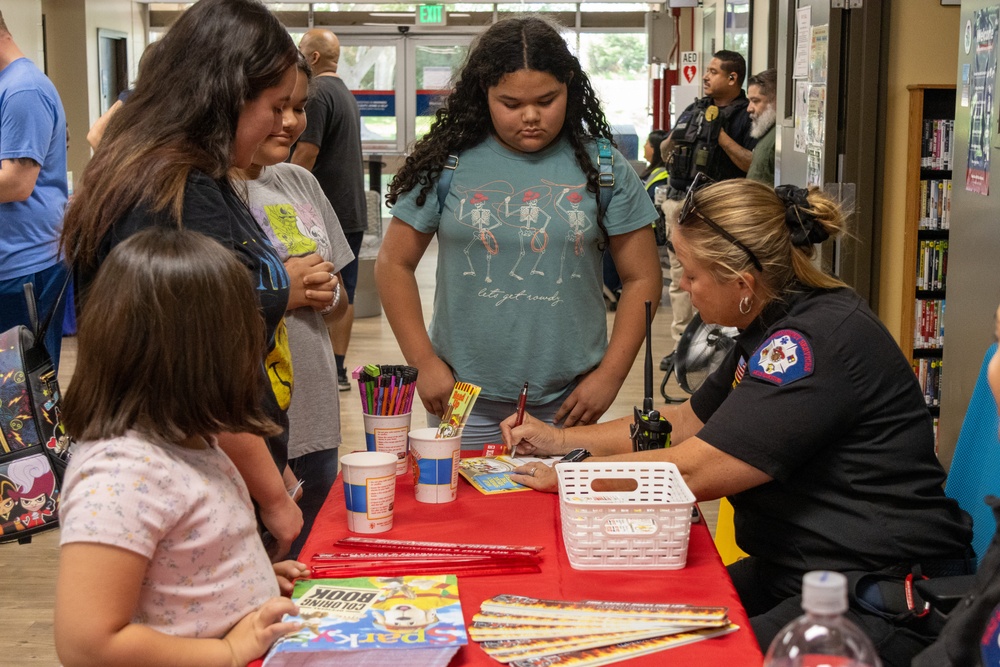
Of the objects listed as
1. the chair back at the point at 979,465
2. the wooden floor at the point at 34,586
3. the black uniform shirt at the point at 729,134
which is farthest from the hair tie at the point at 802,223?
the black uniform shirt at the point at 729,134

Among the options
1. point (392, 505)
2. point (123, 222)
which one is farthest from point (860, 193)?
point (123, 222)

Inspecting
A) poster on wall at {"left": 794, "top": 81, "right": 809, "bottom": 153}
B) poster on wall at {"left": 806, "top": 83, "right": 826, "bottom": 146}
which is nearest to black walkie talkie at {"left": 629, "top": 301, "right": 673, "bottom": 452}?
poster on wall at {"left": 806, "top": 83, "right": 826, "bottom": 146}

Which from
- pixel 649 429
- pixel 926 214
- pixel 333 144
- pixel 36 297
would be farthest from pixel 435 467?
pixel 333 144

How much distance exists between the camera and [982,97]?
302cm

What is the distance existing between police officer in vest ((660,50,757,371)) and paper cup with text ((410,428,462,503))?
180 inches

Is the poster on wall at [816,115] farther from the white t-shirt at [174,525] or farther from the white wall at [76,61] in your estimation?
the white wall at [76,61]

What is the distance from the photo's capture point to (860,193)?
461cm

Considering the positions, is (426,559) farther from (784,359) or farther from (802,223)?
(802,223)

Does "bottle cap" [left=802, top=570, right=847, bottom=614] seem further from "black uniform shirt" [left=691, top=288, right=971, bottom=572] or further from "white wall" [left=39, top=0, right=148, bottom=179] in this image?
"white wall" [left=39, top=0, right=148, bottom=179]

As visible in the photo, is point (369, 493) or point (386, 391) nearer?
point (369, 493)

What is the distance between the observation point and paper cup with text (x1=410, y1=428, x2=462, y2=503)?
1836 millimetres

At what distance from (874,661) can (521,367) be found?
4.73 feet

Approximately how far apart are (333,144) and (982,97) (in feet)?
9.63

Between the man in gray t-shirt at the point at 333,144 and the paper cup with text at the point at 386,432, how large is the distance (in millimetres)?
3042
